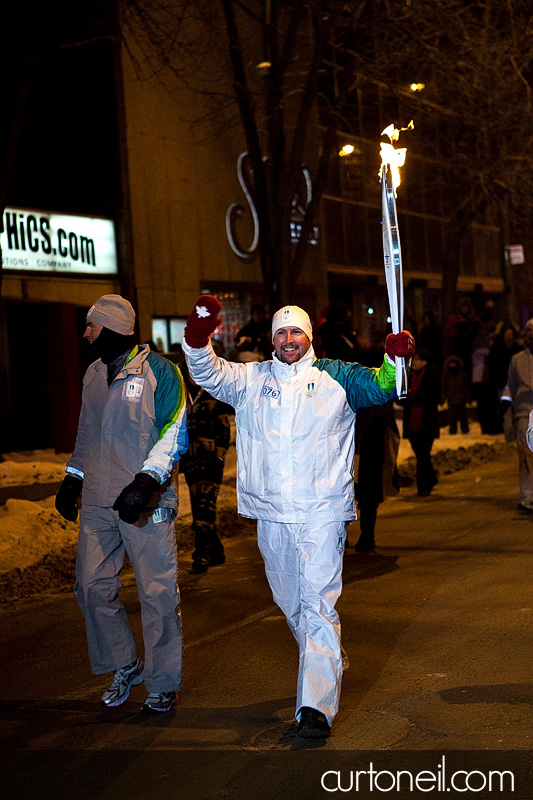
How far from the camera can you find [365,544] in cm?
988

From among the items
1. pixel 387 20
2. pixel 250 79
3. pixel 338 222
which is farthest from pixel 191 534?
pixel 338 222

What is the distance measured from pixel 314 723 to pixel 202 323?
1919mm

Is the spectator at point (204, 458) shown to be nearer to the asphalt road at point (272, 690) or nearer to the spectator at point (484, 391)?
the asphalt road at point (272, 690)

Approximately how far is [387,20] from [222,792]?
1335cm

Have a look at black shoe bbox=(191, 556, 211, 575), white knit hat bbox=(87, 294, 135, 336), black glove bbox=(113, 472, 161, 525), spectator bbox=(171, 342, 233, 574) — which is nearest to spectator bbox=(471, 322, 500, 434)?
spectator bbox=(171, 342, 233, 574)

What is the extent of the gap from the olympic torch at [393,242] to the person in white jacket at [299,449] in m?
0.07

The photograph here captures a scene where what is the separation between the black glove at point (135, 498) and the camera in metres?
5.29

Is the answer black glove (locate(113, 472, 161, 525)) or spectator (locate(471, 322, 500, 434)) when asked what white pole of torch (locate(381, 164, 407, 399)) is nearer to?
black glove (locate(113, 472, 161, 525))

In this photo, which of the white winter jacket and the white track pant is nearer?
the white track pant

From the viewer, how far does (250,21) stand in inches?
971

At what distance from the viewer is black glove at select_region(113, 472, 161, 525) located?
5285 millimetres

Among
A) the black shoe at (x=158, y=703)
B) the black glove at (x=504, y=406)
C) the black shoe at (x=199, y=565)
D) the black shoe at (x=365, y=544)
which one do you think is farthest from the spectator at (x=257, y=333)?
the black shoe at (x=158, y=703)

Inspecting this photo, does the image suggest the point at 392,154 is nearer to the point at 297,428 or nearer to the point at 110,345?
the point at 297,428

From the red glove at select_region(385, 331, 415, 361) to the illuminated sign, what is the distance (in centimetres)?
1329
